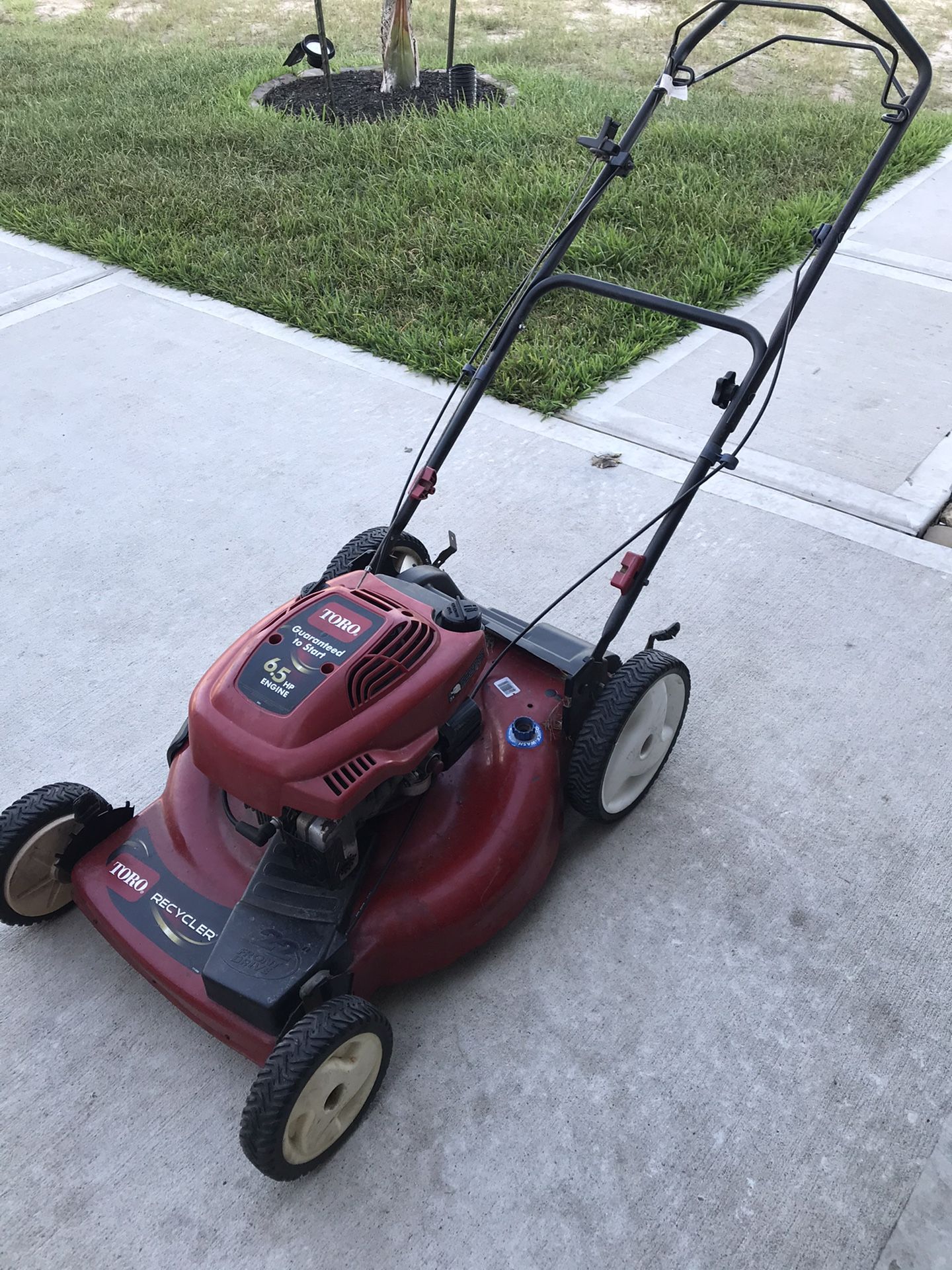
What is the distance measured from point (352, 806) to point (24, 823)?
1.85 ft

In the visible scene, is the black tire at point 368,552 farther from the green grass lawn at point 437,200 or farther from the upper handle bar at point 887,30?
the green grass lawn at point 437,200

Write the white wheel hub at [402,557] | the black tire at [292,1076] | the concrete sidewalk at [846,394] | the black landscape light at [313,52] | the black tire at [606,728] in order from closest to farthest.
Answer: the black tire at [292,1076] → the black tire at [606,728] → the white wheel hub at [402,557] → the concrete sidewalk at [846,394] → the black landscape light at [313,52]

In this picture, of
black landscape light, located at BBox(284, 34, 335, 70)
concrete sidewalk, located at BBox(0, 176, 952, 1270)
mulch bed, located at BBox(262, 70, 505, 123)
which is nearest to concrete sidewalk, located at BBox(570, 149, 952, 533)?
concrete sidewalk, located at BBox(0, 176, 952, 1270)

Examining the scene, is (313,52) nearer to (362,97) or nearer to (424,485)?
(362,97)

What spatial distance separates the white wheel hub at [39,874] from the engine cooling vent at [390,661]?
564 millimetres

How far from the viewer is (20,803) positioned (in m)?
1.78

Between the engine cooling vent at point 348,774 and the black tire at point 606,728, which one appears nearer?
the engine cooling vent at point 348,774

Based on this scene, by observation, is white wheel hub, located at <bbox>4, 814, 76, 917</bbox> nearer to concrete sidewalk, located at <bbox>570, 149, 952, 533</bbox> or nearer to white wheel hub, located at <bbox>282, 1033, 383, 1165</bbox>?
white wheel hub, located at <bbox>282, 1033, 383, 1165</bbox>

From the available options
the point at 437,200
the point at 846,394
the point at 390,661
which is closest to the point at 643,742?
the point at 390,661

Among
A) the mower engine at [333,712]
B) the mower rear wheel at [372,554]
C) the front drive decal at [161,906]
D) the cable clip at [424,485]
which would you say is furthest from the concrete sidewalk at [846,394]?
the front drive decal at [161,906]

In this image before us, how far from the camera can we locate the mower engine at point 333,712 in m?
1.55

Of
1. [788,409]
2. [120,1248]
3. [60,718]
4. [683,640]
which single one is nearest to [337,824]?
[120,1248]

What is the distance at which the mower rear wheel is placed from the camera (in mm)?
2199

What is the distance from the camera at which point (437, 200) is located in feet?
15.2
